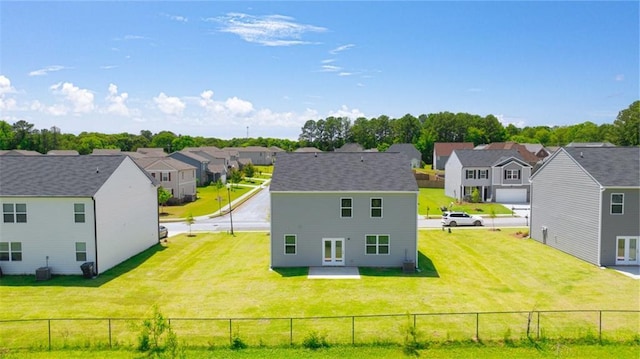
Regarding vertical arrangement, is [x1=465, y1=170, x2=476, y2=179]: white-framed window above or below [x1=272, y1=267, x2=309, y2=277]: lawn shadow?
above

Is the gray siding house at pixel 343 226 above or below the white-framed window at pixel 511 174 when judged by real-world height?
below

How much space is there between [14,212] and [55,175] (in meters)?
3.18

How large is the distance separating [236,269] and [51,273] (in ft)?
34.9

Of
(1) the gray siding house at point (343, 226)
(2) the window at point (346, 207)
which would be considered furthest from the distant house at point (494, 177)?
(2) the window at point (346, 207)

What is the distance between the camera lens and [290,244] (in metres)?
28.7

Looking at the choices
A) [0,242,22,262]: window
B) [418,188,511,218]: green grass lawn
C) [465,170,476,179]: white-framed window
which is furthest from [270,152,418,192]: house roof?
[465,170,476,179]: white-framed window

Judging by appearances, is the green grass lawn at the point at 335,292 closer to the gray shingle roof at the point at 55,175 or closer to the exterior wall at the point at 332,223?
the exterior wall at the point at 332,223

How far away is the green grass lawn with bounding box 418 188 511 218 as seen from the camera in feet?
175

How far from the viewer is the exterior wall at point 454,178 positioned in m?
64.1

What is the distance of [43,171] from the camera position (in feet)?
96.0

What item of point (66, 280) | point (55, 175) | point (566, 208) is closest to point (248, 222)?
point (55, 175)

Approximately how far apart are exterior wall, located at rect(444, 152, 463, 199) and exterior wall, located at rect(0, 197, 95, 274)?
49991 mm

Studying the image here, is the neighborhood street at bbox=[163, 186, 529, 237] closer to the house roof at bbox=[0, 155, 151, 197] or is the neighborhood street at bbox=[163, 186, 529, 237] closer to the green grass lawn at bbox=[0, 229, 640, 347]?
the green grass lawn at bbox=[0, 229, 640, 347]

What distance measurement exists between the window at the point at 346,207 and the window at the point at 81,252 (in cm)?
1545
